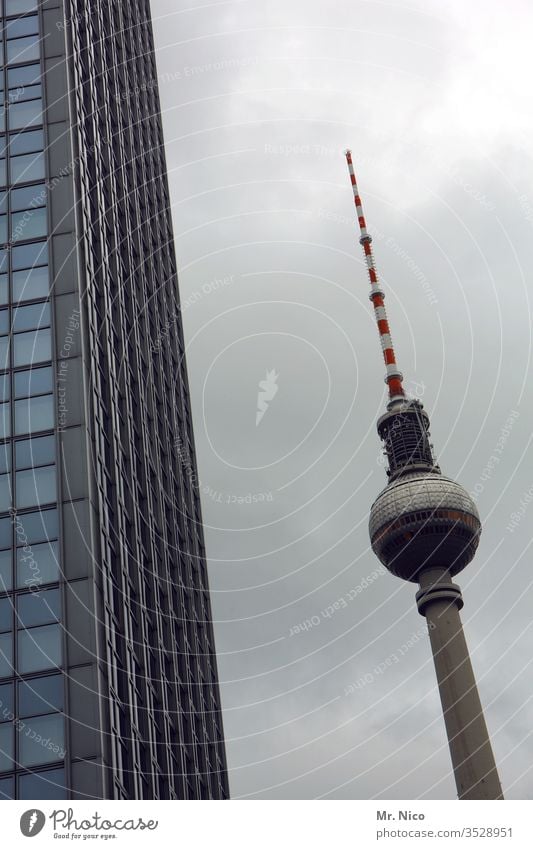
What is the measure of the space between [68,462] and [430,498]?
8394 cm

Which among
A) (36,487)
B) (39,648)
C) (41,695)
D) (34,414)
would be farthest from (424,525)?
(41,695)

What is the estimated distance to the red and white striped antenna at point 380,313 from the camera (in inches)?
5854

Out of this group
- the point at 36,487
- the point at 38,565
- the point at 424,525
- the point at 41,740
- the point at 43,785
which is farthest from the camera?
the point at 424,525

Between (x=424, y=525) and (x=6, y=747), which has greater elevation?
(x=424, y=525)

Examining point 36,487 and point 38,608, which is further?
point 36,487

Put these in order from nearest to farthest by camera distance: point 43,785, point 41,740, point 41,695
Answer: point 43,785
point 41,740
point 41,695

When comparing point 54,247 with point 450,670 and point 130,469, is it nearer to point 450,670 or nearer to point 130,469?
point 130,469

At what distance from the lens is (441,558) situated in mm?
133500

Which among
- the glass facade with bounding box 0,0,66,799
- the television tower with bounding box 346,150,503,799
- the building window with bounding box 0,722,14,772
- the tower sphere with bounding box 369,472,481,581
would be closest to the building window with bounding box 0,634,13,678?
the glass facade with bounding box 0,0,66,799

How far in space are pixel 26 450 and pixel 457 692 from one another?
3216 inches

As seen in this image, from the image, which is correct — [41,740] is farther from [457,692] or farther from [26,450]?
[457,692]

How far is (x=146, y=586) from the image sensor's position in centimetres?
6303

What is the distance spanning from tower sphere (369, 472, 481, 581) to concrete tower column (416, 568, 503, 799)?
280 centimetres

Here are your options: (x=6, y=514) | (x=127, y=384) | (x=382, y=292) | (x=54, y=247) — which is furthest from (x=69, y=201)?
(x=382, y=292)
